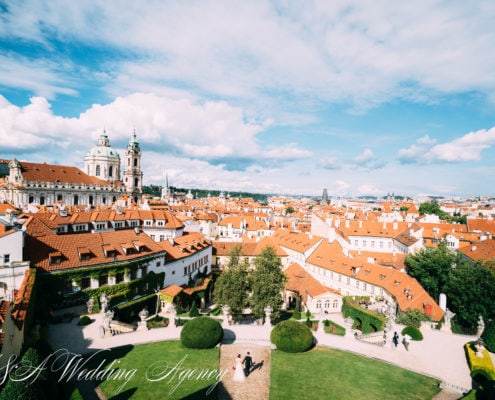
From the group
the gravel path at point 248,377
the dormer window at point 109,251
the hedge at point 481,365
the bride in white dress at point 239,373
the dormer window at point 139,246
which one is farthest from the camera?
the dormer window at point 139,246

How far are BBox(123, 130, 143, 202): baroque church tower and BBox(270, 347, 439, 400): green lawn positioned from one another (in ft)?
375

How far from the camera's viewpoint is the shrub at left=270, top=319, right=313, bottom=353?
80.6 ft

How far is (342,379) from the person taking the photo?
2091 cm

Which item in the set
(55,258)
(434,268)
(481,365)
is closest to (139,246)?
(55,258)

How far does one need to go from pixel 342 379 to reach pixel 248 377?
6.12 meters

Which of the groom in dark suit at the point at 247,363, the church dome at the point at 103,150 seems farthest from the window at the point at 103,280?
the church dome at the point at 103,150

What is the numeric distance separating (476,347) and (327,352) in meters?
10.9

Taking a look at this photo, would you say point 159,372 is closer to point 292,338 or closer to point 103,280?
point 292,338

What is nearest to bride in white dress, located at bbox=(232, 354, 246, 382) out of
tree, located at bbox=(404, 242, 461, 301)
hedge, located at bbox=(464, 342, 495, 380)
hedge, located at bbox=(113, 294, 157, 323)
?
hedge, located at bbox=(464, 342, 495, 380)

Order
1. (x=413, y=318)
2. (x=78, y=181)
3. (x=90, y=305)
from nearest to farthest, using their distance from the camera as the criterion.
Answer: (x=90, y=305) → (x=413, y=318) → (x=78, y=181)

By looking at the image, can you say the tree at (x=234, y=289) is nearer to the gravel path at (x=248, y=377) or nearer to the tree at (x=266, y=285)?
the tree at (x=266, y=285)

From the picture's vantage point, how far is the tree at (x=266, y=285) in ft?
107

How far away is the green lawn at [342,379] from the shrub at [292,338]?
530 mm

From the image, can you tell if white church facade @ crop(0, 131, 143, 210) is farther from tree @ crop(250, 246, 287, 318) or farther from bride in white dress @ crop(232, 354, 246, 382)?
bride in white dress @ crop(232, 354, 246, 382)
